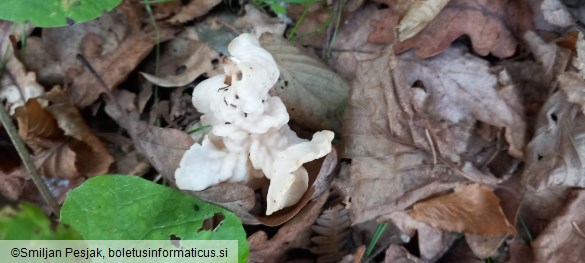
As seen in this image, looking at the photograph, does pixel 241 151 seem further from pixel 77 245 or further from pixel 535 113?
pixel 535 113

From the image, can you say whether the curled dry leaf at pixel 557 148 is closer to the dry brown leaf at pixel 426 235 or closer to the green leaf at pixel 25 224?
the dry brown leaf at pixel 426 235

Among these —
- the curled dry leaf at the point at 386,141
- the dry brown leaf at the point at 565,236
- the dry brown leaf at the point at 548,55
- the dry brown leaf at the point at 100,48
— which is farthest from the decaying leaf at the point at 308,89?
the dry brown leaf at the point at 565,236

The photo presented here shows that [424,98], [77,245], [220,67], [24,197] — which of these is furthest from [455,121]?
[24,197]

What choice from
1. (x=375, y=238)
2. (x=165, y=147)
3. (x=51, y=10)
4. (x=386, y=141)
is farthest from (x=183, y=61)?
(x=375, y=238)

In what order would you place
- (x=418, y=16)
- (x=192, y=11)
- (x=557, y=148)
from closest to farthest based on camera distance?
(x=557, y=148), (x=418, y=16), (x=192, y=11)

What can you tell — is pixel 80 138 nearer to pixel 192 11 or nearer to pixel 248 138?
pixel 192 11

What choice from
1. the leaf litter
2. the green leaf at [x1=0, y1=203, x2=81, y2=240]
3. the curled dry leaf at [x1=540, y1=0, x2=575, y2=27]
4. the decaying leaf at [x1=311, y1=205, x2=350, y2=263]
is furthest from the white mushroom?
the curled dry leaf at [x1=540, y1=0, x2=575, y2=27]
